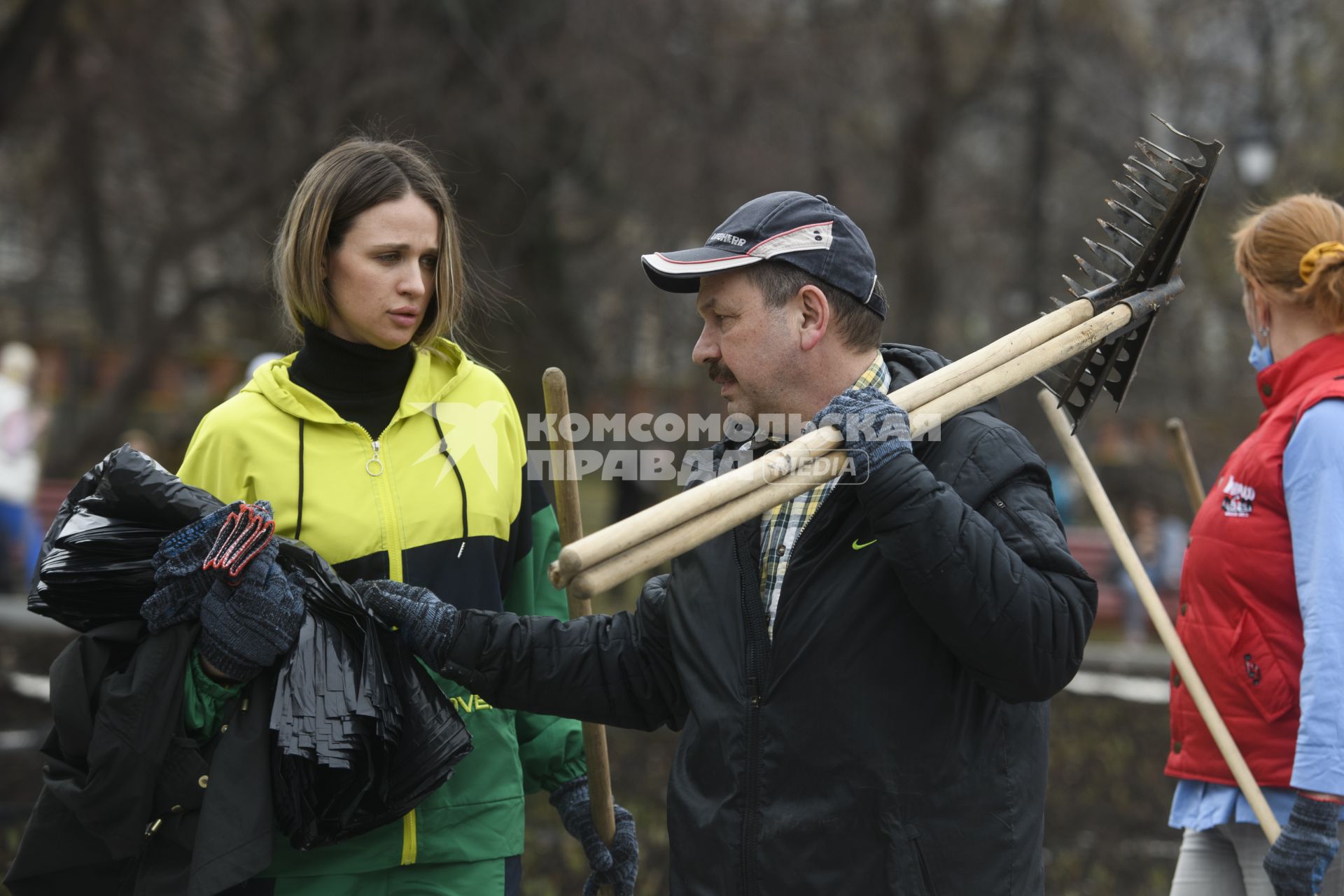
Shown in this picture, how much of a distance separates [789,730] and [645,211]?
10631 mm

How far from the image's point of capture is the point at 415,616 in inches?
101

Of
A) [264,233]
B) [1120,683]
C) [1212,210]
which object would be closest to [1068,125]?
[1212,210]

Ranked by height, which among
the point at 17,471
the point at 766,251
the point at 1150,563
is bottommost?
the point at 1150,563

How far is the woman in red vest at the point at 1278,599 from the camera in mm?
2881

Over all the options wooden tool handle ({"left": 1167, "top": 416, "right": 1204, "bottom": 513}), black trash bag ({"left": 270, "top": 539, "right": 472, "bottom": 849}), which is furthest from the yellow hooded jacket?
wooden tool handle ({"left": 1167, "top": 416, "right": 1204, "bottom": 513})

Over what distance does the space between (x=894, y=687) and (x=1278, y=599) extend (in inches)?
50.4

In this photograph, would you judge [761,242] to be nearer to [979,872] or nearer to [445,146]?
[979,872]

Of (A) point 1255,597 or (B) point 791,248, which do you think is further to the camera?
(A) point 1255,597

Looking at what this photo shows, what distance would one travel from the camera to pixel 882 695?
7.47ft

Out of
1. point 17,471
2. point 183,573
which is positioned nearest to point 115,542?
point 183,573

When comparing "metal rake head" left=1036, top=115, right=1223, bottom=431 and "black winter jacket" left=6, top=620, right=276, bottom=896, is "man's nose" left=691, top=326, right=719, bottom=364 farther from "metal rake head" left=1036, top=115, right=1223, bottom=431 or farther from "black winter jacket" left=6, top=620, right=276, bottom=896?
"black winter jacket" left=6, top=620, right=276, bottom=896

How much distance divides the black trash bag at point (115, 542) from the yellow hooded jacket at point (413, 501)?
202 mm

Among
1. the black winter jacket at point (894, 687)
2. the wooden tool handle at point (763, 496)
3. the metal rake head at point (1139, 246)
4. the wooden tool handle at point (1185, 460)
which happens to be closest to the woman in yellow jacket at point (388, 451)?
the black winter jacket at point (894, 687)

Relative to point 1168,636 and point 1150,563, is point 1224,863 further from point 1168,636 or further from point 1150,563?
point 1150,563
